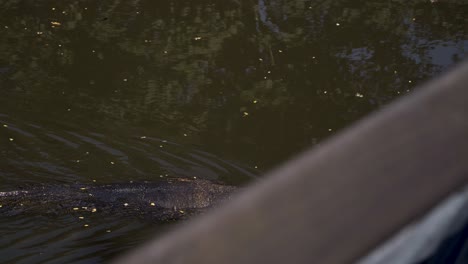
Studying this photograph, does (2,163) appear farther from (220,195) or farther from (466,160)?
(466,160)

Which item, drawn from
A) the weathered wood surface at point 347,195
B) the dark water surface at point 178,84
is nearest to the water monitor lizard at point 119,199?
the dark water surface at point 178,84

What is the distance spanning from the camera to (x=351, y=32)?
980 cm

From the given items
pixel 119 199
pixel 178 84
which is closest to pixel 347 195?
pixel 119 199

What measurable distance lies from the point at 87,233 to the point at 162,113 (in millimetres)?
2179

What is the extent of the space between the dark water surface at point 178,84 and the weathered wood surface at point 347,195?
16.4 ft

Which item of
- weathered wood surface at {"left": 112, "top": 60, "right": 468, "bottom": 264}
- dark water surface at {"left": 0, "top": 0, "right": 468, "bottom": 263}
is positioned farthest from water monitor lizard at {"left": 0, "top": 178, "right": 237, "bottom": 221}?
weathered wood surface at {"left": 112, "top": 60, "right": 468, "bottom": 264}

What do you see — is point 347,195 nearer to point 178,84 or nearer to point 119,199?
point 119,199

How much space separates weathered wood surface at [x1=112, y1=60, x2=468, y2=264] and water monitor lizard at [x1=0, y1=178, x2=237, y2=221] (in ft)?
18.0

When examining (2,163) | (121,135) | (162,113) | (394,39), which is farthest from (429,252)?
(394,39)

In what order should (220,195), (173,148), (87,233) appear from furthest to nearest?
1. (173,148)
2. (220,195)
3. (87,233)

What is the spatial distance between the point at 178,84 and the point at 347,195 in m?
7.74

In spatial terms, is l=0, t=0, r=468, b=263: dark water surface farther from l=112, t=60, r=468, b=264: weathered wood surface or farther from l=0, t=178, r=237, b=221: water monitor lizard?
l=112, t=60, r=468, b=264: weathered wood surface

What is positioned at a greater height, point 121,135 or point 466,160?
point 121,135

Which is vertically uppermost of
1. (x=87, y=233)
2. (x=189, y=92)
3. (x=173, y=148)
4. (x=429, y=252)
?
(x=189, y=92)
